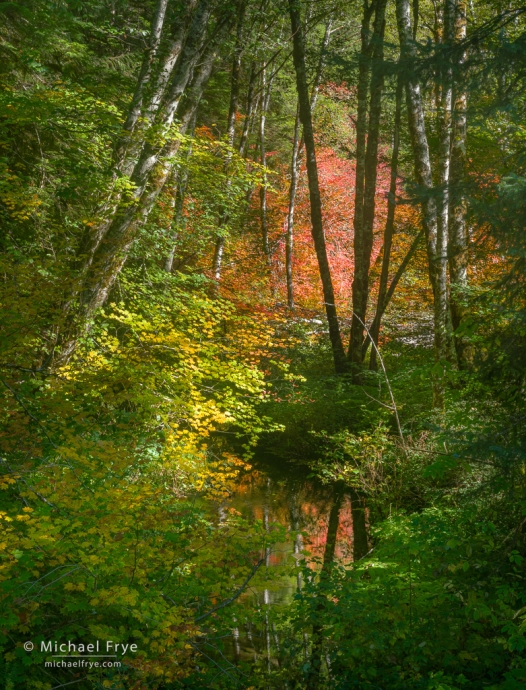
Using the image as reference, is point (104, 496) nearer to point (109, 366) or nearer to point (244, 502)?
point (109, 366)

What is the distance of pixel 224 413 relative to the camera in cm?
759

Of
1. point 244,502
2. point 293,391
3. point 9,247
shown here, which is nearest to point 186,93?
point 9,247

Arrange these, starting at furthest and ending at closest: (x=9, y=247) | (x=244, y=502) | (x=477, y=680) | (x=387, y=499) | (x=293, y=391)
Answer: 1. (x=293, y=391)
2. (x=244, y=502)
3. (x=387, y=499)
4. (x=9, y=247)
5. (x=477, y=680)

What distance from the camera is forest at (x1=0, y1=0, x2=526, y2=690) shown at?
403cm

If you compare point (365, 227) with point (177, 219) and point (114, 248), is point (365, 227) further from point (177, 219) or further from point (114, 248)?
point (114, 248)

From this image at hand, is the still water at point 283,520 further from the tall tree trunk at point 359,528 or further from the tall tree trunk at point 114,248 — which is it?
the tall tree trunk at point 114,248

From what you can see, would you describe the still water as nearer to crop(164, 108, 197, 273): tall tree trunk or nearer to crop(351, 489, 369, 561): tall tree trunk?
crop(351, 489, 369, 561): tall tree trunk

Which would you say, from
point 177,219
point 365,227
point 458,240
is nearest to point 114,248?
point 177,219

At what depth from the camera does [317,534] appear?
8.73m

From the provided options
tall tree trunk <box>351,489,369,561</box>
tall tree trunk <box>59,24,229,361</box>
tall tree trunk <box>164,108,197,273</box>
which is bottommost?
tall tree trunk <box>351,489,369,561</box>

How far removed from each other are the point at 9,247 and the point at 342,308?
44.6 feet

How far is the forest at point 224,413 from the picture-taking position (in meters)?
4.03

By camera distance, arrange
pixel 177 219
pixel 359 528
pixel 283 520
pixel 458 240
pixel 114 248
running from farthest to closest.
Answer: pixel 177 219, pixel 458 240, pixel 283 520, pixel 359 528, pixel 114 248

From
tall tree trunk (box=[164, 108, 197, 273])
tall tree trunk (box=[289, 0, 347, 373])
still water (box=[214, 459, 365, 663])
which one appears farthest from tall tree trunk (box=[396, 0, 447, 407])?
tall tree trunk (box=[164, 108, 197, 273])
